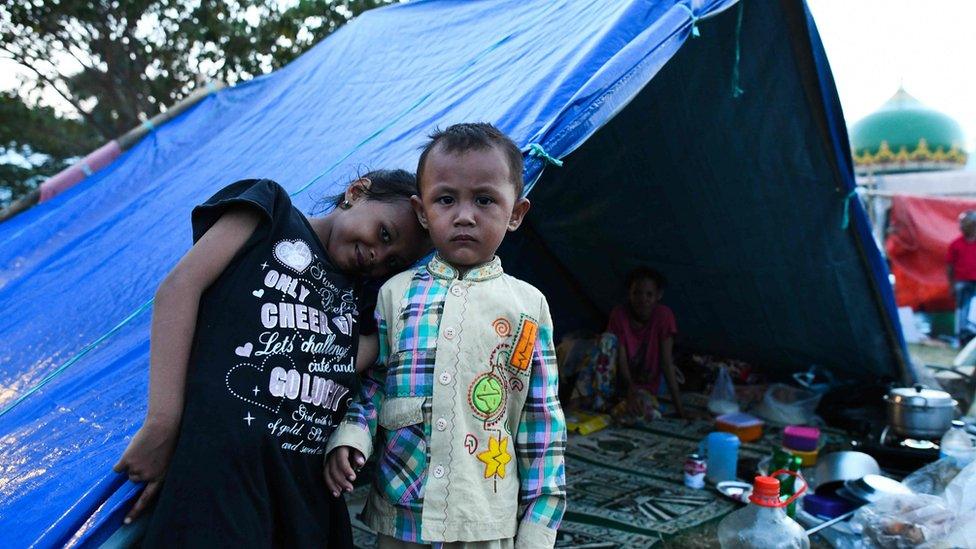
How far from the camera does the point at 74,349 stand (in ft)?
6.64

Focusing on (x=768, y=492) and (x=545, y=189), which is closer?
(x=768, y=492)

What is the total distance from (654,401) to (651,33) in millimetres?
2538

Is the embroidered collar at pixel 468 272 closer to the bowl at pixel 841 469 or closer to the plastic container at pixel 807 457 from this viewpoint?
the bowl at pixel 841 469

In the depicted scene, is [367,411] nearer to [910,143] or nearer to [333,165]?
[333,165]

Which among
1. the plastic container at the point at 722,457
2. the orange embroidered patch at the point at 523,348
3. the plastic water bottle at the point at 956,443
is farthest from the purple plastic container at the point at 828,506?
the orange embroidered patch at the point at 523,348

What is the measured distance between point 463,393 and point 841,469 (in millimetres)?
2080

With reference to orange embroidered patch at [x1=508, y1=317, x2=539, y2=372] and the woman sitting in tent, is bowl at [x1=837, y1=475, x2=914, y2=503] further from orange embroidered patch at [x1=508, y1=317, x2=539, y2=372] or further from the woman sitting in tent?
orange embroidered patch at [x1=508, y1=317, x2=539, y2=372]

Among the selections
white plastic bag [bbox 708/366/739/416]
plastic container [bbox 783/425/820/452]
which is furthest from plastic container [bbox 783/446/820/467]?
white plastic bag [bbox 708/366/739/416]

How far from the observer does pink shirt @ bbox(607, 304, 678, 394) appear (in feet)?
13.5

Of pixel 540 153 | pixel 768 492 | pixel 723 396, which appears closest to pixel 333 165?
pixel 540 153

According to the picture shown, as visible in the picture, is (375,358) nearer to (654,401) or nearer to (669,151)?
(669,151)

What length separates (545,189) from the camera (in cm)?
435

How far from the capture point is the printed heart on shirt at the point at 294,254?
1197 millimetres

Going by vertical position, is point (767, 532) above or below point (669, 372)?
above
